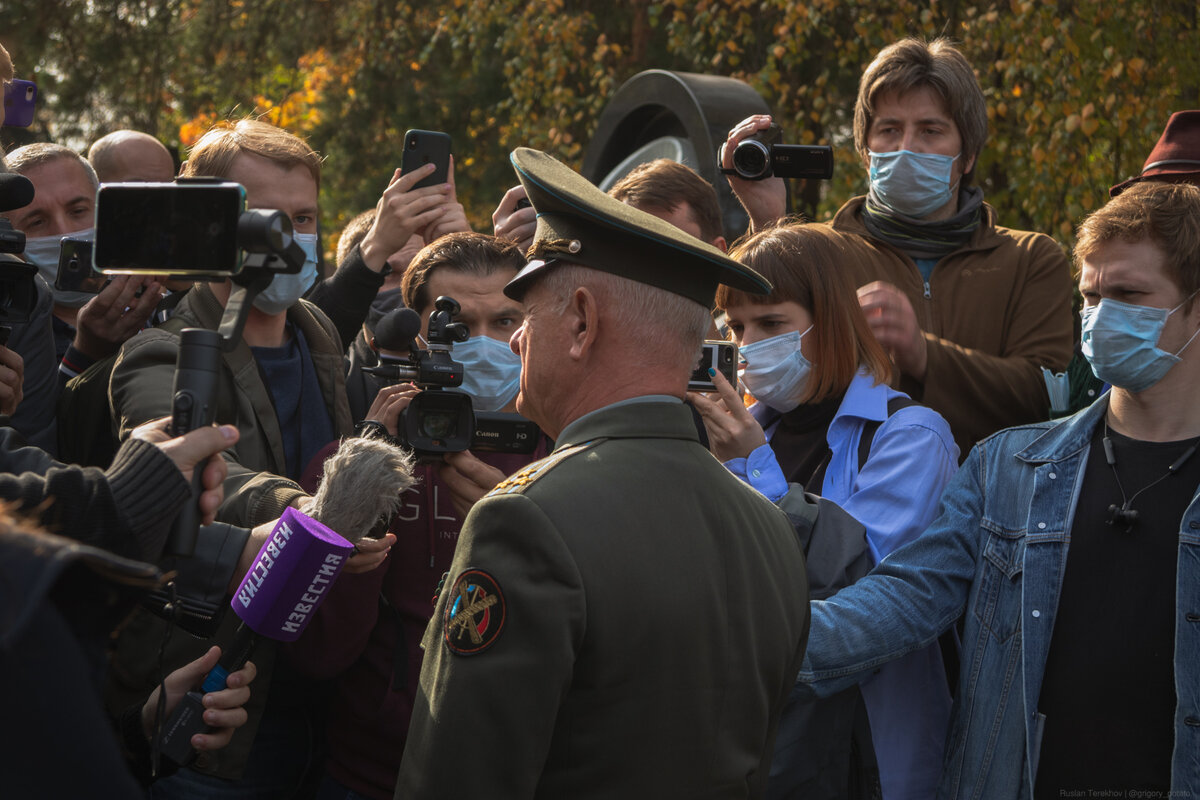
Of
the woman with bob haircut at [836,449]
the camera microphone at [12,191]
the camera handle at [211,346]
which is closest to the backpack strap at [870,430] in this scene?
the woman with bob haircut at [836,449]

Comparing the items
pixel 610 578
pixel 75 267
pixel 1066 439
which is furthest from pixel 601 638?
pixel 75 267

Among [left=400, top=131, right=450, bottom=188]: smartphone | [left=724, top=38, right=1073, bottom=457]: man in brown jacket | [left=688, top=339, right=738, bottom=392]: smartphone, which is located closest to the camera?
[left=688, top=339, right=738, bottom=392]: smartphone

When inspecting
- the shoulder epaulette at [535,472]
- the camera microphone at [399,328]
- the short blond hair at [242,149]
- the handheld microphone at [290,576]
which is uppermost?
the short blond hair at [242,149]

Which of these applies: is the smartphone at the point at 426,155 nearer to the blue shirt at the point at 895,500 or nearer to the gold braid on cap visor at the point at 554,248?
the blue shirt at the point at 895,500

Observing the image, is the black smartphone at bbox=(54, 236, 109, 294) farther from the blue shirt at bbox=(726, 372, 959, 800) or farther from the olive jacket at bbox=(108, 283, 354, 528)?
the blue shirt at bbox=(726, 372, 959, 800)

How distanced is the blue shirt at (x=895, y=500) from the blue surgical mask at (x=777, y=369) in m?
0.15

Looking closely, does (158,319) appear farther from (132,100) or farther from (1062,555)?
(132,100)

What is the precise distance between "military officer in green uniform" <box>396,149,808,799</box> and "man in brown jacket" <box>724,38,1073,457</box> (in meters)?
1.75

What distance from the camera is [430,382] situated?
3.00 meters


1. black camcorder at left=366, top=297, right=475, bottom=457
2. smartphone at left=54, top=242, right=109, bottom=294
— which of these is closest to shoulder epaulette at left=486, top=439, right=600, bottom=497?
black camcorder at left=366, top=297, right=475, bottom=457

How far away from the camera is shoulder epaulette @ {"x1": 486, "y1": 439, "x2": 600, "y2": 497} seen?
2072 mm

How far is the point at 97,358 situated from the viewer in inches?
148

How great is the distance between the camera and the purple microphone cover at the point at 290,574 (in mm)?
2449

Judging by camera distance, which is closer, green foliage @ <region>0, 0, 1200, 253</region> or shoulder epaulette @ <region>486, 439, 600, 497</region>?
shoulder epaulette @ <region>486, 439, 600, 497</region>
